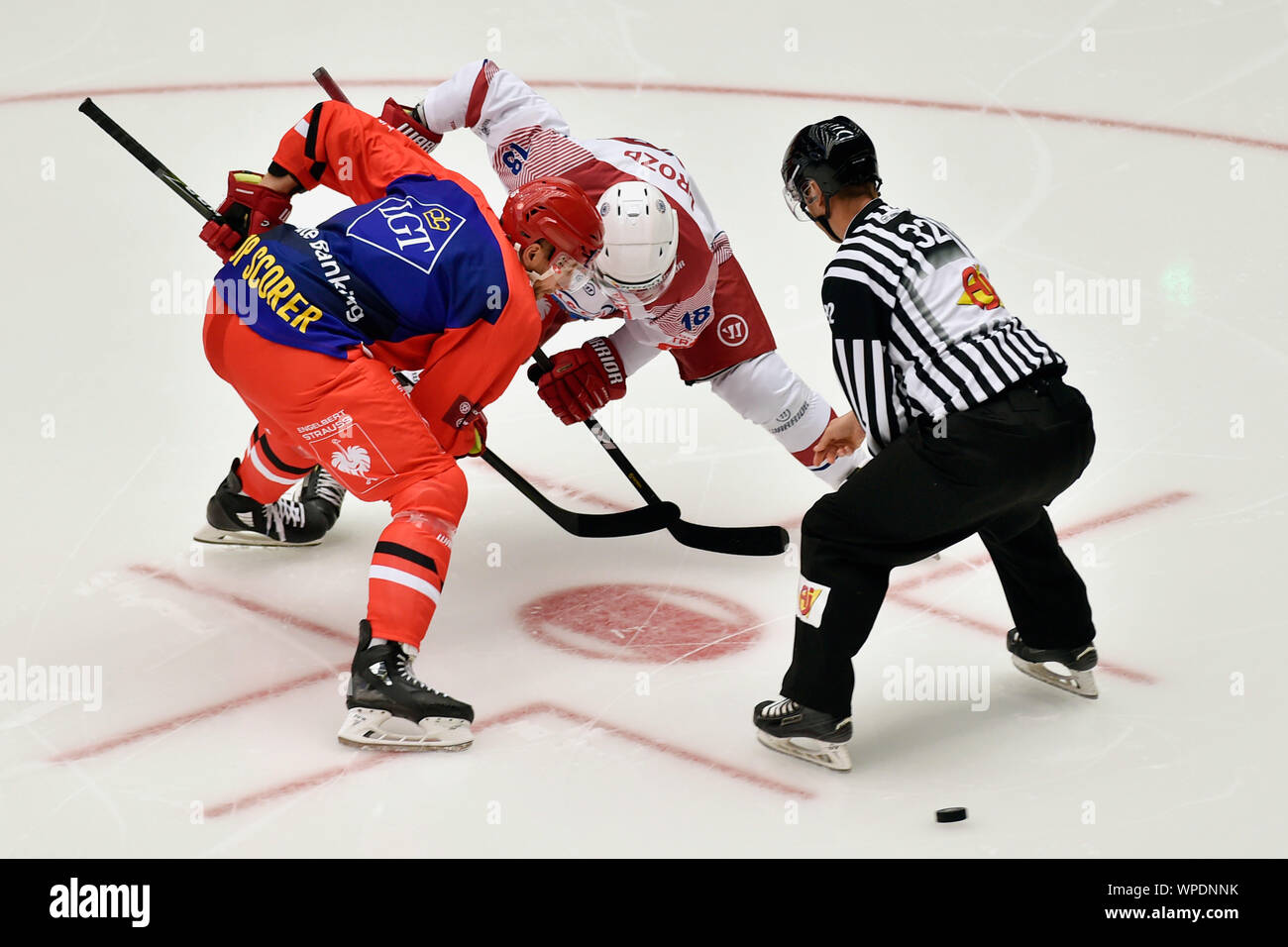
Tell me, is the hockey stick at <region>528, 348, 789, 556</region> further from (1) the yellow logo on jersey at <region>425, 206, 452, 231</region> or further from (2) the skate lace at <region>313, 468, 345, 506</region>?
(1) the yellow logo on jersey at <region>425, 206, 452, 231</region>

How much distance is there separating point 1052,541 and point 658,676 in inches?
34.9

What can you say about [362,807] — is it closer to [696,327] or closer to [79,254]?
[696,327]

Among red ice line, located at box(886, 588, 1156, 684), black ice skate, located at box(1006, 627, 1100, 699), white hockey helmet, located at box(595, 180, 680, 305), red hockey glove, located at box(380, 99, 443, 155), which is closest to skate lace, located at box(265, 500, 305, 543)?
red hockey glove, located at box(380, 99, 443, 155)

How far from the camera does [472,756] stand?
10.2 ft

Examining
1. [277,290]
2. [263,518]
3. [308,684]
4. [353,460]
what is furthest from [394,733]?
[263,518]

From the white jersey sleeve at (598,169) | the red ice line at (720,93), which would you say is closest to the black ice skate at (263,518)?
the white jersey sleeve at (598,169)

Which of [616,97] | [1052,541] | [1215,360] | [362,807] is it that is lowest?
[362,807]

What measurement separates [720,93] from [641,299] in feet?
10.8

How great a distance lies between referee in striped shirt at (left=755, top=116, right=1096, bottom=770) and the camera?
2.96 metres

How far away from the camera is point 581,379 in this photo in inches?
163

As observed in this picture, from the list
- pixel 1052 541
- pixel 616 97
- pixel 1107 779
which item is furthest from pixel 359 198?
pixel 616 97

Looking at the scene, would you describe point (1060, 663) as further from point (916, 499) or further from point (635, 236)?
point (635, 236)

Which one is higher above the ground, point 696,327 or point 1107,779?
point 696,327

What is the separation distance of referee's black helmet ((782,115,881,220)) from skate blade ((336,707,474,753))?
1.31m
